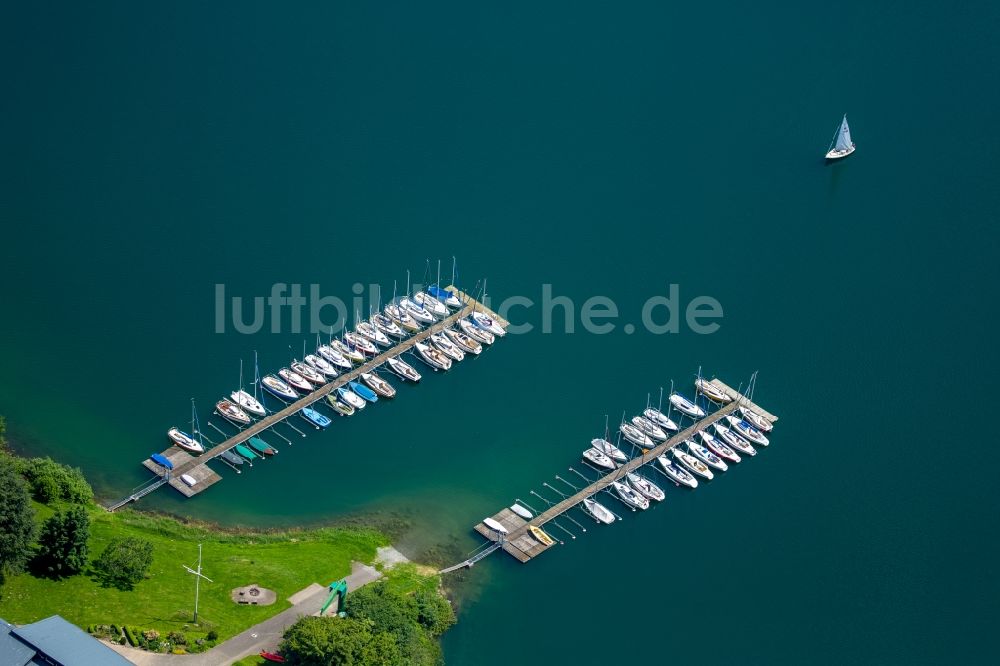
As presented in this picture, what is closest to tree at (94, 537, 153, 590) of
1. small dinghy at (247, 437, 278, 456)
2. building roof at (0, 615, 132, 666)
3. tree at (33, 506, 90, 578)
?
tree at (33, 506, 90, 578)

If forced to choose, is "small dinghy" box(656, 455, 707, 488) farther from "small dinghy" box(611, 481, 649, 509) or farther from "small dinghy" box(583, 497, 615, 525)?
"small dinghy" box(583, 497, 615, 525)

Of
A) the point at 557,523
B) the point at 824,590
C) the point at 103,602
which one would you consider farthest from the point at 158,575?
the point at 824,590

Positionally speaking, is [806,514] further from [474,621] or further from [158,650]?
[158,650]

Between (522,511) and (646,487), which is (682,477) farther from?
(522,511)

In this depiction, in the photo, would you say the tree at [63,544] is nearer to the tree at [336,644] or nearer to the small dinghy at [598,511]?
the tree at [336,644]

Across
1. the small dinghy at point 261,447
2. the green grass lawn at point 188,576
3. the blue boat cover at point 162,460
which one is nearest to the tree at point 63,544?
the green grass lawn at point 188,576

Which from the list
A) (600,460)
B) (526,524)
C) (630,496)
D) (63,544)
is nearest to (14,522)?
(63,544)
